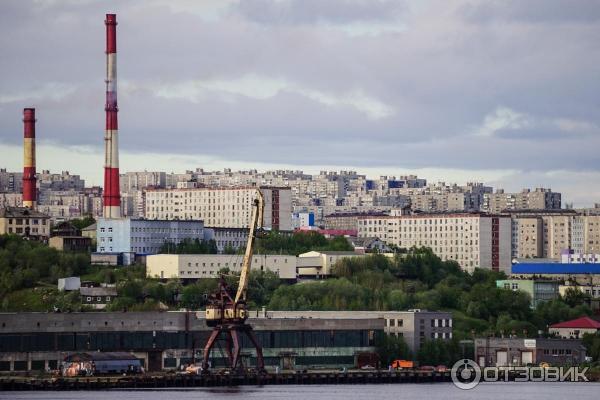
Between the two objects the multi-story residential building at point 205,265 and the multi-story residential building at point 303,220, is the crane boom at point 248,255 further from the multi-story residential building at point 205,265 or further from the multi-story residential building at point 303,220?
the multi-story residential building at point 303,220

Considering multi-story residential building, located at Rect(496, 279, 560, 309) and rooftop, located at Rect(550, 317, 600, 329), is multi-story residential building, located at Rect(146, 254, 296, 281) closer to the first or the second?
multi-story residential building, located at Rect(496, 279, 560, 309)

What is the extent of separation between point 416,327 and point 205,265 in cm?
2322

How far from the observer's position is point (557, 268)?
140250 millimetres

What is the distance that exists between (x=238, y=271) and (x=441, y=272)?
50.8 ft

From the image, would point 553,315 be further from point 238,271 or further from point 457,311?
point 238,271

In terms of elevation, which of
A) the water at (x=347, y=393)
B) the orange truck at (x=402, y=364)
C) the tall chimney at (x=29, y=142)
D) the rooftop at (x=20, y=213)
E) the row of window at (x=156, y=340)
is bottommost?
the water at (x=347, y=393)

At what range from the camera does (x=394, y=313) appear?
308ft

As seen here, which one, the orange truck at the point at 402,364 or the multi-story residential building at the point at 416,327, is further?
the multi-story residential building at the point at 416,327

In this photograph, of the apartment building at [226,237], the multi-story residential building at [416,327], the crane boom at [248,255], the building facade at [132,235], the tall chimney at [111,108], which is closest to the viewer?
the crane boom at [248,255]

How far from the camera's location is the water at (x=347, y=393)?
72062mm

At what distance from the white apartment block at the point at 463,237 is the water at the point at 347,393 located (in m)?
67.6

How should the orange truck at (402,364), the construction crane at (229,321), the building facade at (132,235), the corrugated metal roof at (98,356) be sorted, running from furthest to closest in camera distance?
the building facade at (132,235)
the orange truck at (402,364)
the construction crane at (229,321)
the corrugated metal roof at (98,356)

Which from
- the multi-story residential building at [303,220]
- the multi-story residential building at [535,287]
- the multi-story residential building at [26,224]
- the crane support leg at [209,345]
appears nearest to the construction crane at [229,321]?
the crane support leg at [209,345]

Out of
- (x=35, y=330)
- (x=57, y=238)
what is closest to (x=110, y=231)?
(x=57, y=238)
